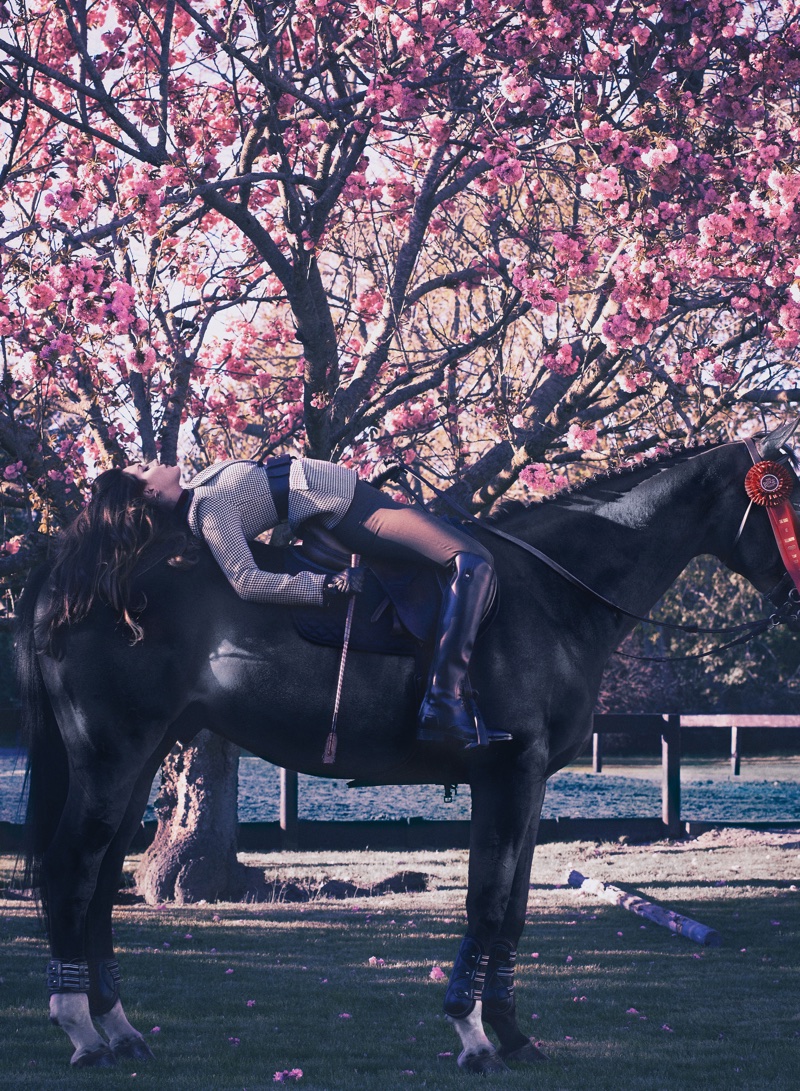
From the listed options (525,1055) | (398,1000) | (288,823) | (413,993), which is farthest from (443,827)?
(525,1055)

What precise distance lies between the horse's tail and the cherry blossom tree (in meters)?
3.59

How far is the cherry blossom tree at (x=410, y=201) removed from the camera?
895 centimetres

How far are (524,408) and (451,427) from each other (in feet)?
3.72

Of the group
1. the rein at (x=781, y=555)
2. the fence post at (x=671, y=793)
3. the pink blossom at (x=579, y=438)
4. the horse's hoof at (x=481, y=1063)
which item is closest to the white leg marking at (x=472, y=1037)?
the horse's hoof at (x=481, y=1063)

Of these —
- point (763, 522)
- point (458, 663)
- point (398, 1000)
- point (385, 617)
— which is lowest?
point (398, 1000)

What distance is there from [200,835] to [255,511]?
5.77 meters

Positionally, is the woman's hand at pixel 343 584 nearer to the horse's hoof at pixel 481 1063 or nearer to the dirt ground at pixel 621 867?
the horse's hoof at pixel 481 1063

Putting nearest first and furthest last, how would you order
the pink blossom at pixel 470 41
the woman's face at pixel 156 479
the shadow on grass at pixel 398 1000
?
the shadow on grass at pixel 398 1000 → the woman's face at pixel 156 479 → the pink blossom at pixel 470 41

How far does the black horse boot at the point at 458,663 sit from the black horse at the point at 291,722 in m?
0.19

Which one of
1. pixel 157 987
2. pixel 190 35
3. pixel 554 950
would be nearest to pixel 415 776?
pixel 157 987

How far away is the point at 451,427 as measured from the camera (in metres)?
11.7

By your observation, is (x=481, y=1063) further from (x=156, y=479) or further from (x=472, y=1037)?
(x=156, y=479)

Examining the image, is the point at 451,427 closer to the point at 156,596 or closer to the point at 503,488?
Answer: the point at 503,488

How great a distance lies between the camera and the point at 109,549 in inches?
209
